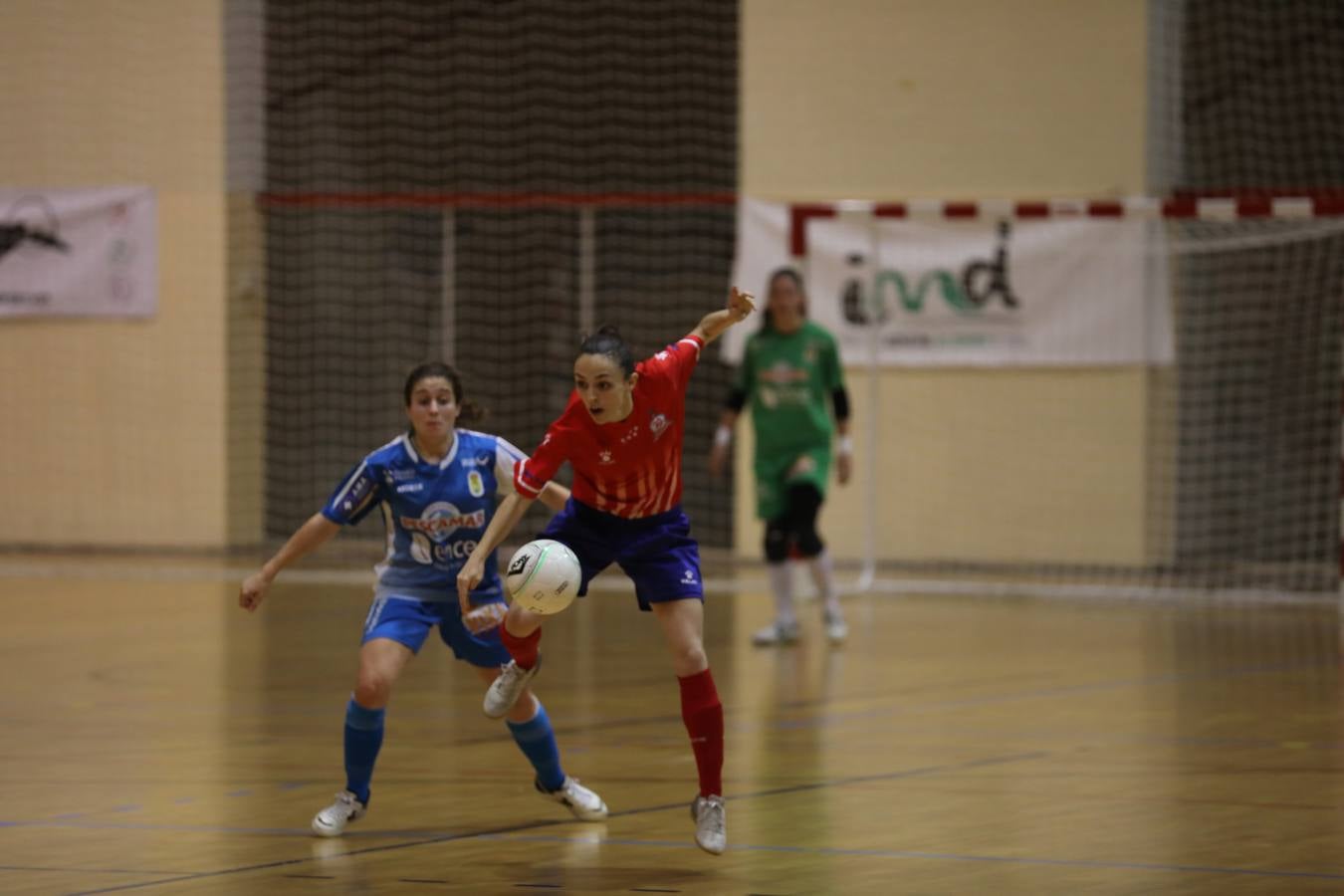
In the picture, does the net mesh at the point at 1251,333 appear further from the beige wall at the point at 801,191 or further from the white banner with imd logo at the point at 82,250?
the white banner with imd logo at the point at 82,250

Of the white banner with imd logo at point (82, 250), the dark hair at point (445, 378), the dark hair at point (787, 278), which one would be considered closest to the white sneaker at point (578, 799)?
the dark hair at point (445, 378)

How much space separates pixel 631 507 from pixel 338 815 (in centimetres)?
121

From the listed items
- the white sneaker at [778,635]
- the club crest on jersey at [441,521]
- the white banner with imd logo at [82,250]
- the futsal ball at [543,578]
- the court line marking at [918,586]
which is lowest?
the court line marking at [918,586]

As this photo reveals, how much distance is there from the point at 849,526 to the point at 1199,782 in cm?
850

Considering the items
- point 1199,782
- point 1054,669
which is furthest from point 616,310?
point 1199,782

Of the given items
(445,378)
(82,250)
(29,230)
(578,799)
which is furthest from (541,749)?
(29,230)

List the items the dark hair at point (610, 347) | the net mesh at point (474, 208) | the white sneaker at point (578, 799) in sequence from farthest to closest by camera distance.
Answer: the net mesh at point (474, 208) < the white sneaker at point (578, 799) < the dark hair at point (610, 347)

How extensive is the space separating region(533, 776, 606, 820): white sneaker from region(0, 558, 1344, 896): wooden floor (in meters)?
0.08

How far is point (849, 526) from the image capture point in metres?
14.8

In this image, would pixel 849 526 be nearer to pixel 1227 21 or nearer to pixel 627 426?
pixel 1227 21

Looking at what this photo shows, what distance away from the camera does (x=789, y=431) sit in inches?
412

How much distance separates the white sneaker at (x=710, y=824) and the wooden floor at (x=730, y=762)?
6cm

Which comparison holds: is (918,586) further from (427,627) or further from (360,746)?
(360,746)

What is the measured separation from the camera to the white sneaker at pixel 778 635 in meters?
10.4
